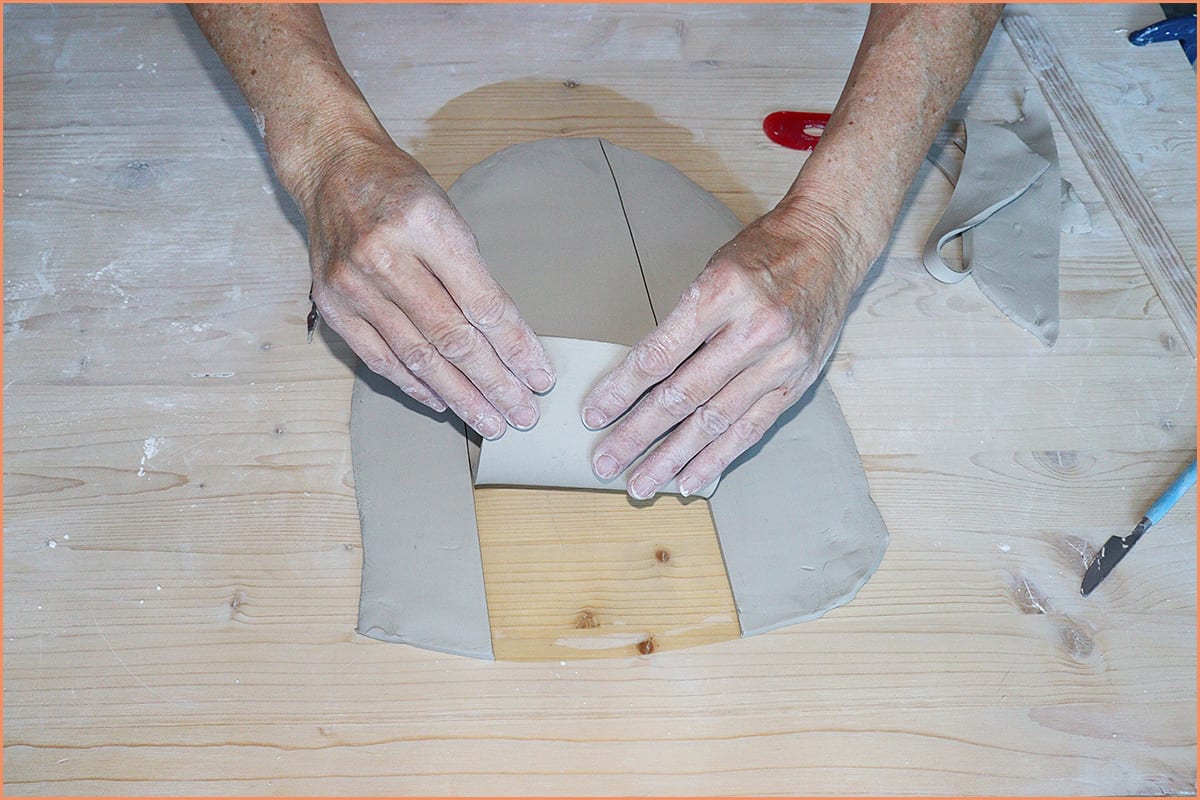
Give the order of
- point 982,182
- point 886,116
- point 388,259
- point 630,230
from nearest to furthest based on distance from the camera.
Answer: point 388,259 < point 886,116 < point 630,230 < point 982,182

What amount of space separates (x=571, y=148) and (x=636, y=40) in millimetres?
352

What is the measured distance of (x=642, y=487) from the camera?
125cm

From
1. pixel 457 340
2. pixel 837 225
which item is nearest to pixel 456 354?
Result: pixel 457 340

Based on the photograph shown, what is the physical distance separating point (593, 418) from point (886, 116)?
62 centimetres

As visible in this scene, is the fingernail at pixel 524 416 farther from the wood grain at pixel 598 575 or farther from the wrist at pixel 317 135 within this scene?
the wrist at pixel 317 135

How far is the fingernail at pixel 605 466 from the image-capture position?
124 centimetres

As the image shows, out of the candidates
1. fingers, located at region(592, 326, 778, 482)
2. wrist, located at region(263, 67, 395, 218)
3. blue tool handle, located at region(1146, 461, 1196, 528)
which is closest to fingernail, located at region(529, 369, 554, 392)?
fingers, located at region(592, 326, 778, 482)

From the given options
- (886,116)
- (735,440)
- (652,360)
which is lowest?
(735,440)

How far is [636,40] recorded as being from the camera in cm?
186

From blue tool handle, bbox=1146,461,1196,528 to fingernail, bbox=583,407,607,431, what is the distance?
0.77 m

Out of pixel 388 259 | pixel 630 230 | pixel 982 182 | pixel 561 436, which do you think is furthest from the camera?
pixel 982 182

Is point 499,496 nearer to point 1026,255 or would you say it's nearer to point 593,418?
point 593,418

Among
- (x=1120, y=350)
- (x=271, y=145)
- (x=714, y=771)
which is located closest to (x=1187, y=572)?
(x=1120, y=350)

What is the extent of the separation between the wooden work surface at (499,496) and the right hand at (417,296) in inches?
7.3
